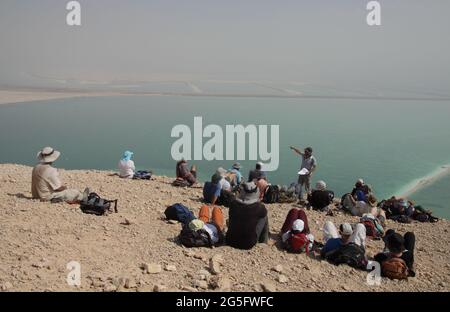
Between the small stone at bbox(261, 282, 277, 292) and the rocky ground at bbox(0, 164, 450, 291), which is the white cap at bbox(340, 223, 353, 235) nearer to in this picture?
the rocky ground at bbox(0, 164, 450, 291)

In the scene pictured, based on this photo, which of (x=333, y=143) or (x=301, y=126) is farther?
(x=301, y=126)

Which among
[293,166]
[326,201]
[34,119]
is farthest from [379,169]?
[34,119]

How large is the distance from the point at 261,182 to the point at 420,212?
4634mm

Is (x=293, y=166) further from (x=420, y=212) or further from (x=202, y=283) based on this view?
(x=202, y=283)

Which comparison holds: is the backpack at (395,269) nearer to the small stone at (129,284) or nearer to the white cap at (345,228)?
the white cap at (345,228)

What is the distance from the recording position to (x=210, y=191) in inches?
462

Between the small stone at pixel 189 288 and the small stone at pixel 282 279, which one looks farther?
the small stone at pixel 282 279

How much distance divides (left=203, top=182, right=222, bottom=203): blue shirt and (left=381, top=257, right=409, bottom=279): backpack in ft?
16.1

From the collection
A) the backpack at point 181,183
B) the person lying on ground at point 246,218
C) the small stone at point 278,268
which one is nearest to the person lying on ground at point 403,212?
the person lying on ground at point 246,218

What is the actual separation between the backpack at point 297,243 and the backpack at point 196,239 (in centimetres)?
154

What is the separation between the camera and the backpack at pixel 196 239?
8375 millimetres

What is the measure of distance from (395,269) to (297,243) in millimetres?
1783

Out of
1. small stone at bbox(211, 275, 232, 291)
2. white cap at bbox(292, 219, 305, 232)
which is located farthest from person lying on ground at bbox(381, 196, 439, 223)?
small stone at bbox(211, 275, 232, 291)
